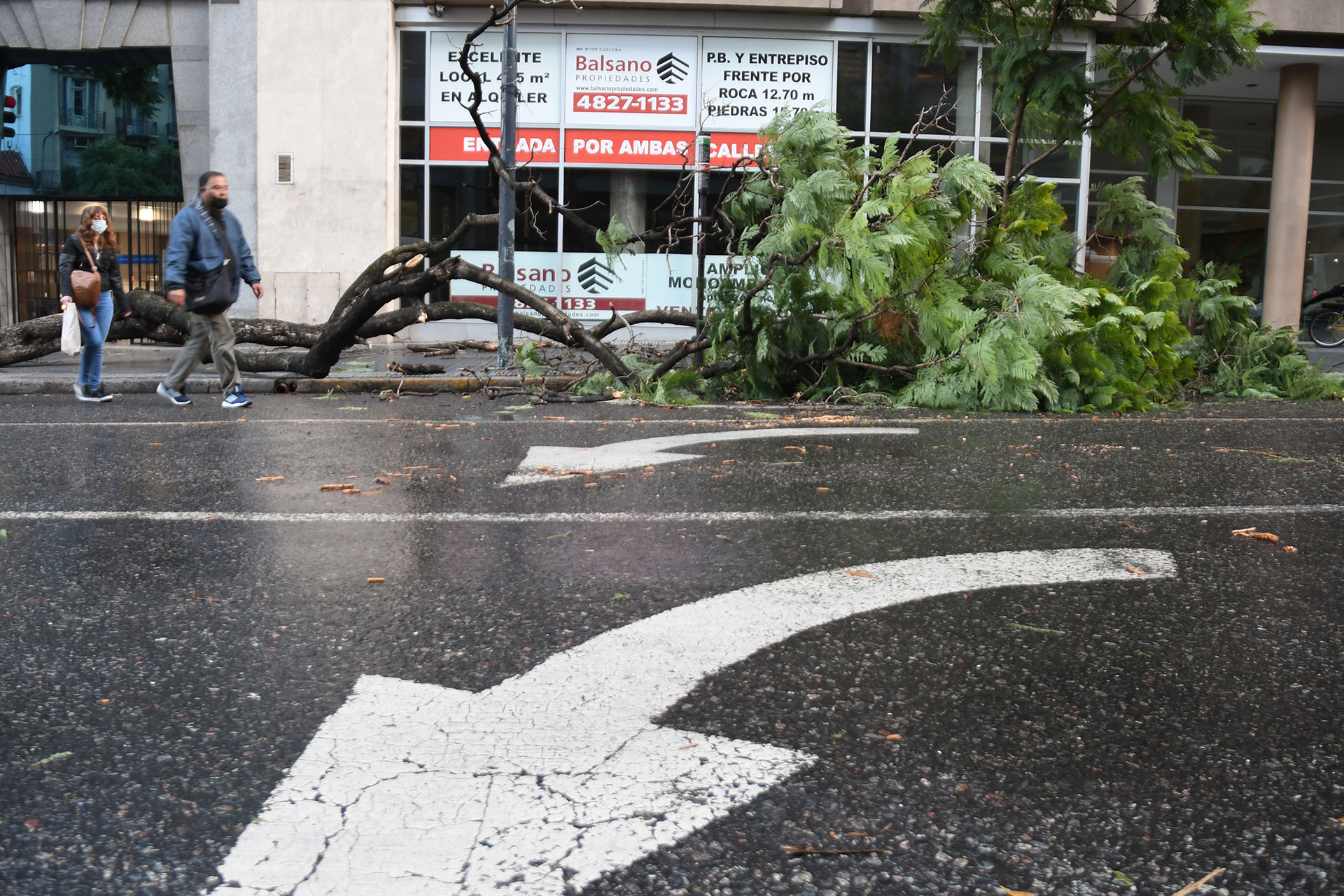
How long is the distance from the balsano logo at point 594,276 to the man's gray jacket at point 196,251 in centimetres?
949

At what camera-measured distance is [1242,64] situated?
11414 mm

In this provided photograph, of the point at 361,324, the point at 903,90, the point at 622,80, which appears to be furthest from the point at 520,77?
the point at 361,324

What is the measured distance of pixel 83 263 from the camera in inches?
412

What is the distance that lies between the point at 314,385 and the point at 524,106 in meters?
9.13

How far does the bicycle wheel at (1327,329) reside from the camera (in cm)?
1995

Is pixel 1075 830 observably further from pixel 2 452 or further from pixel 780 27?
pixel 780 27

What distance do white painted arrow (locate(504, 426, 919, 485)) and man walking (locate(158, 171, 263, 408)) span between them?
3876mm

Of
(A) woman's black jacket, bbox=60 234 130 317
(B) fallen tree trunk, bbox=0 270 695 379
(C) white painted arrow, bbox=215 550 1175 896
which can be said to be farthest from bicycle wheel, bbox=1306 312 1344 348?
(C) white painted arrow, bbox=215 550 1175 896

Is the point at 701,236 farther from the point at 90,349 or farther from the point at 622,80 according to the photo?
the point at 622,80

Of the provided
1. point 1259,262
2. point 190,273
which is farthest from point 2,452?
point 1259,262

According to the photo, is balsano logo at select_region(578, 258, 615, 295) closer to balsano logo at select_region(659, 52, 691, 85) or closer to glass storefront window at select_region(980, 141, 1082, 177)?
balsano logo at select_region(659, 52, 691, 85)

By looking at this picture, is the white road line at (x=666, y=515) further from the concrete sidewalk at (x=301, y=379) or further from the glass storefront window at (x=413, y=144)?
the glass storefront window at (x=413, y=144)

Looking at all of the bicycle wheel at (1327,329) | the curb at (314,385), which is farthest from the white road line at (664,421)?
the bicycle wheel at (1327,329)

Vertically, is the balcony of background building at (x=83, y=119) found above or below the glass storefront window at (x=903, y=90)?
below
